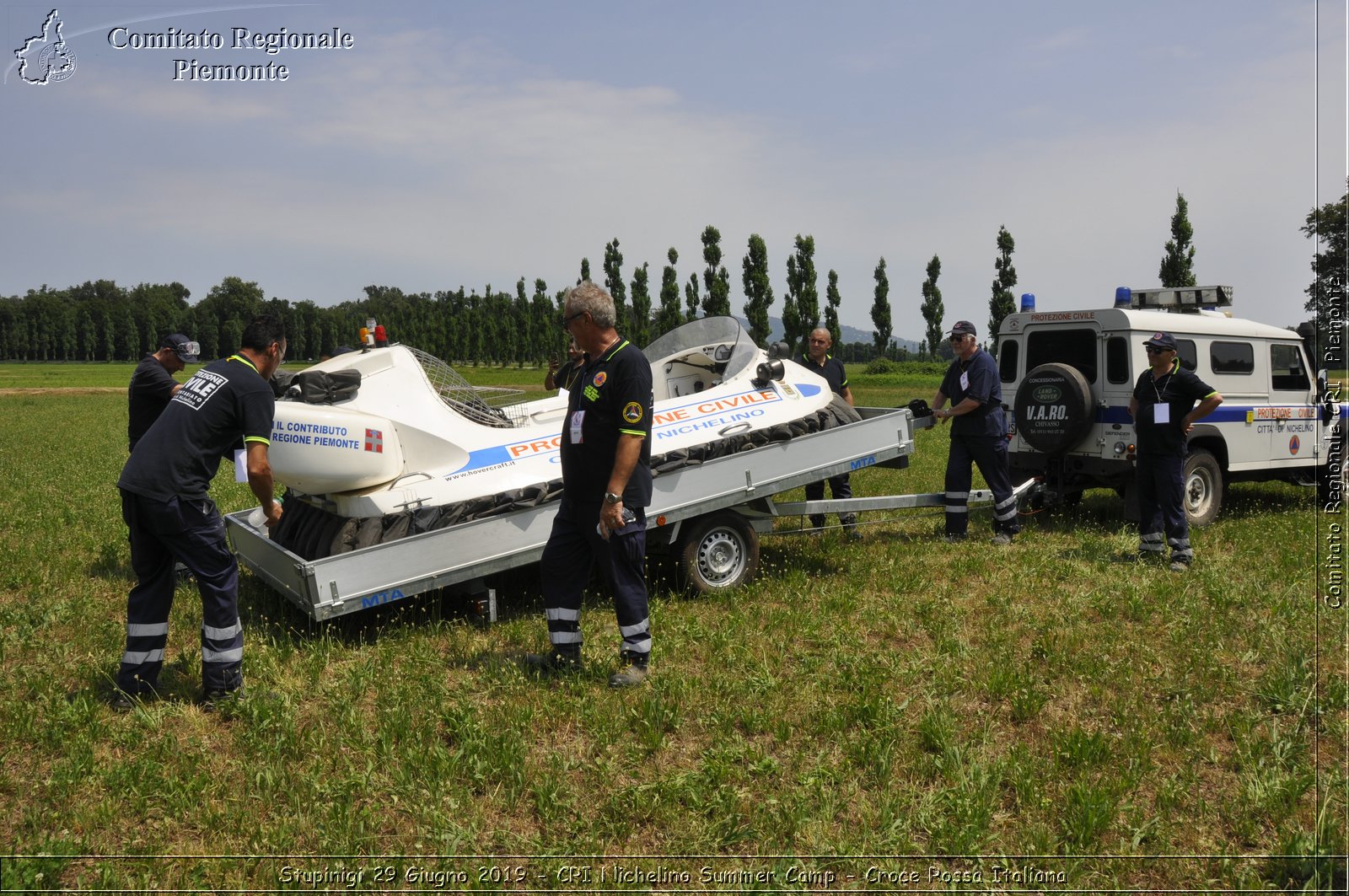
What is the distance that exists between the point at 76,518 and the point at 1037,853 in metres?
10.4

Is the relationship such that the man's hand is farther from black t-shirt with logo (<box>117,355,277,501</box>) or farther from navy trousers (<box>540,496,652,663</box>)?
navy trousers (<box>540,496,652,663</box>)

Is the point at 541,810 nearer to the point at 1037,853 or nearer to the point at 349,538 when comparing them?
the point at 1037,853

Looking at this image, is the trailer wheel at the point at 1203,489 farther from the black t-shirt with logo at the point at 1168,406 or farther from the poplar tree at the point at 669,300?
the poplar tree at the point at 669,300

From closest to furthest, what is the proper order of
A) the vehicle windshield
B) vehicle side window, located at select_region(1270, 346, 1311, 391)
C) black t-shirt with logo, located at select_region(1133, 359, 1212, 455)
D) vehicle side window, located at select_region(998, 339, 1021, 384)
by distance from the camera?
black t-shirt with logo, located at select_region(1133, 359, 1212, 455)
the vehicle windshield
vehicle side window, located at select_region(1270, 346, 1311, 391)
vehicle side window, located at select_region(998, 339, 1021, 384)

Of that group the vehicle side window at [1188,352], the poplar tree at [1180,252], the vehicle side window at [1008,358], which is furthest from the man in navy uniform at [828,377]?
the poplar tree at [1180,252]

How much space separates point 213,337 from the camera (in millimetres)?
89688

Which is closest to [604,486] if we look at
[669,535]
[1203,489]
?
[669,535]

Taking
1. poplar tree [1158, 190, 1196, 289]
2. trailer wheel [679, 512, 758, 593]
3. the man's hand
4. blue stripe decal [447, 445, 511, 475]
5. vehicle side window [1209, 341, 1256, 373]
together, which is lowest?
trailer wheel [679, 512, 758, 593]

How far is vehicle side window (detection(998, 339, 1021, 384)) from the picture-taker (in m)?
10.3

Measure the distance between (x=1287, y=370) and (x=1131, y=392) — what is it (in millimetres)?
2643

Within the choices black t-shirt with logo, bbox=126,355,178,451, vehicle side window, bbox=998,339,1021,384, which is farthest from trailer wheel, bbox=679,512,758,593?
vehicle side window, bbox=998,339,1021,384

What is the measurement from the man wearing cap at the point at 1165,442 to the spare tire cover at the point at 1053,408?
43.4 inches

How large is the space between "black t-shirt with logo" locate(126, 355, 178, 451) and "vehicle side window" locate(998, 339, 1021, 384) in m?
8.46

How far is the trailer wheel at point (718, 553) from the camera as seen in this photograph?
6625 millimetres
